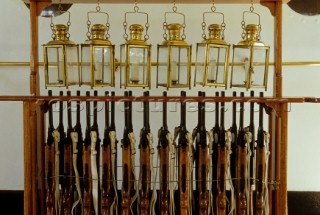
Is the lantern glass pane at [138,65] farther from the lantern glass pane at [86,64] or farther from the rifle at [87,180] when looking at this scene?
the rifle at [87,180]

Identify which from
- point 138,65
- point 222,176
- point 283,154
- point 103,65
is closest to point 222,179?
point 222,176

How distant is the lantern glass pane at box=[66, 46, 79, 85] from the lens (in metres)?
2.05

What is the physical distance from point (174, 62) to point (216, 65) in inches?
8.1

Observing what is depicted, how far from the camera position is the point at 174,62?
6.59 feet

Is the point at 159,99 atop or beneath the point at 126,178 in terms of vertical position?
atop

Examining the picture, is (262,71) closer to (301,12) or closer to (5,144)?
(301,12)

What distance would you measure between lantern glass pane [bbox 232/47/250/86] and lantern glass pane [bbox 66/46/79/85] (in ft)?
2.47

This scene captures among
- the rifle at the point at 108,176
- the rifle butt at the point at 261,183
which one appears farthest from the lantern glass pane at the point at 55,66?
the rifle butt at the point at 261,183

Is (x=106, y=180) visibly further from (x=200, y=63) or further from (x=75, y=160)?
(x=200, y=63)

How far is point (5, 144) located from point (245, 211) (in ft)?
5.28

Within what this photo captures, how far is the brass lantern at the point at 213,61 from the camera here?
2.02m

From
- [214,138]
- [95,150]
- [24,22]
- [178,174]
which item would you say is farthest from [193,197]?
[24,22]

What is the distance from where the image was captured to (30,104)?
6.45ft

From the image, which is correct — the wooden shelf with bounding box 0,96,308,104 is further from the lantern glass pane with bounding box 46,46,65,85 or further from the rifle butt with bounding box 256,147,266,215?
the rifle butt with bounding box 256,147,266,215
